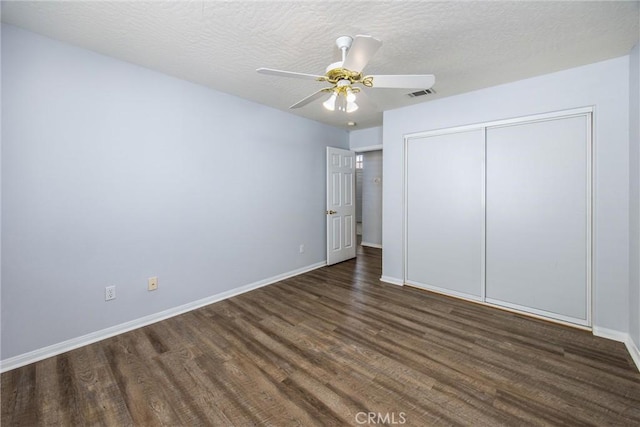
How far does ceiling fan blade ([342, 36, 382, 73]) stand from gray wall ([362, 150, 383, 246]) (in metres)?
4.65

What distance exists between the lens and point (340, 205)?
479cm

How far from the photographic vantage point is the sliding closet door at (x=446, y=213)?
308 cm

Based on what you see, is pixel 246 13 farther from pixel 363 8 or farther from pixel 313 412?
pixel 313 412

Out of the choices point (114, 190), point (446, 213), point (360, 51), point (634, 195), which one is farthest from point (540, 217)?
point (114, 190)

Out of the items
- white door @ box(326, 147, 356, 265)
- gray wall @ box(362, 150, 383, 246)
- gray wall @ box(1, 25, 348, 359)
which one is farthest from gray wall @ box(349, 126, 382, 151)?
gray wall @ box(1, 25, 348, 359)

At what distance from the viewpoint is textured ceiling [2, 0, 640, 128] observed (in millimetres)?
1698

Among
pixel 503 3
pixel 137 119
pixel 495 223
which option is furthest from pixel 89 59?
pixel 495 223

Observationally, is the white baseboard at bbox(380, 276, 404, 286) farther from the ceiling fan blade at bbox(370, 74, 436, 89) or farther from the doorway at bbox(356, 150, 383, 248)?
the ceiling fan blade at bbox(370, 74, 436, 89)

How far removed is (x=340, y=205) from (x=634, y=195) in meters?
3.43

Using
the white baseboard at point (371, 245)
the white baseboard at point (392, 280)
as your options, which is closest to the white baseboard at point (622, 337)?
the white baseboard at point (392, 280)

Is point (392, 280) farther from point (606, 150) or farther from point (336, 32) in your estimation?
point (336, 32)

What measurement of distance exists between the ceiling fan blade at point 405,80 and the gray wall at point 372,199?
14.5 feet

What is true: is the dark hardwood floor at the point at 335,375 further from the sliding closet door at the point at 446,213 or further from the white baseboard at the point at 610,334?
the sliding closet door at the point at 446,213

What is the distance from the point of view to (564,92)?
2.53 metres
